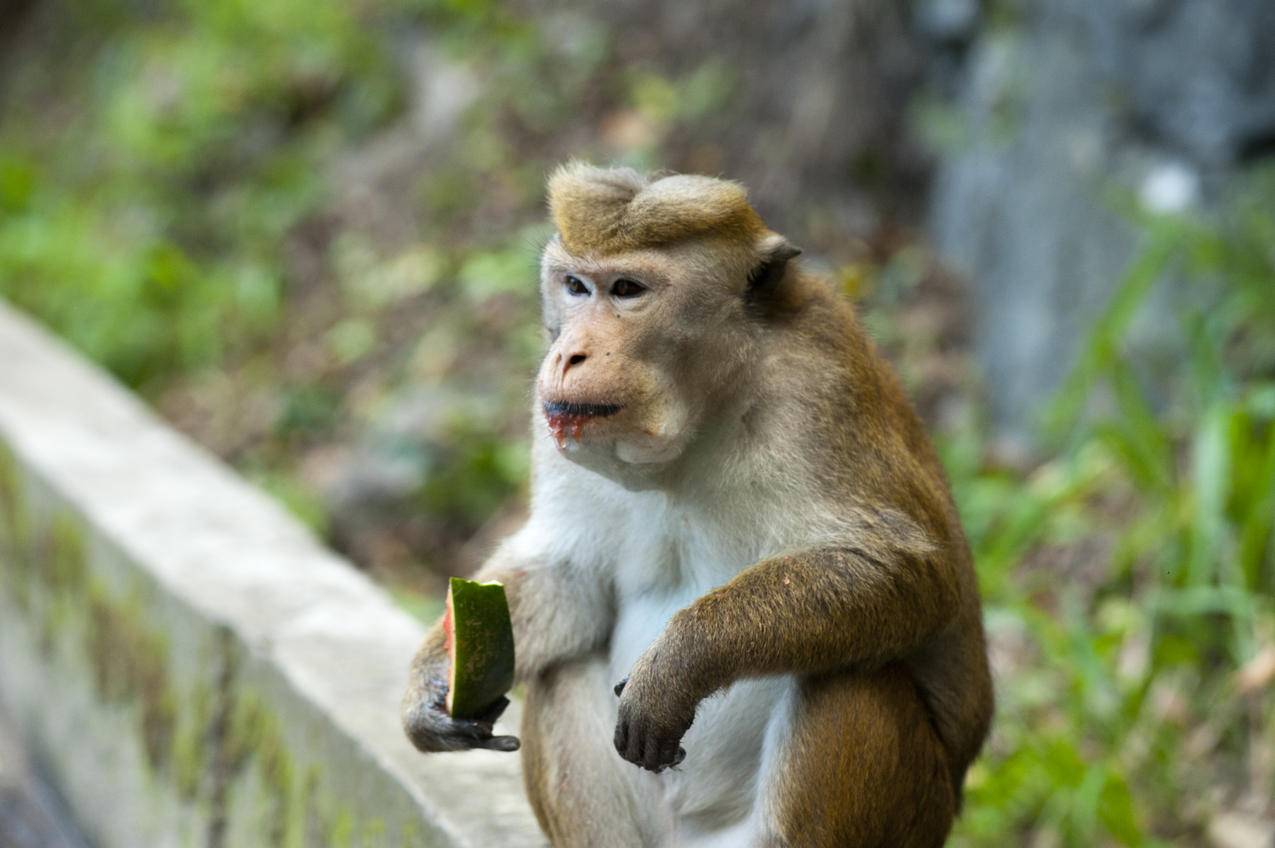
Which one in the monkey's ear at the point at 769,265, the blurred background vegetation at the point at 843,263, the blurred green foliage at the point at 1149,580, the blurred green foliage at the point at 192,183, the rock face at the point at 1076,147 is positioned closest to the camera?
the monkey's ear at the point at 769,265

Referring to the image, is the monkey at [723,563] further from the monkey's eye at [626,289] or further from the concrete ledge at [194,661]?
the concrete ledge at [194,661]

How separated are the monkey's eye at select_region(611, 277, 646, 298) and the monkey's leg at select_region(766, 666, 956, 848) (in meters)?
0.76

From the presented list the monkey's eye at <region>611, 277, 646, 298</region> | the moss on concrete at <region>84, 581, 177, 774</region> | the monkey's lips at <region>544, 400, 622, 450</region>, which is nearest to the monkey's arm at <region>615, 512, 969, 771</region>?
the monkey's lips at <region>544, 400, 622, 450</region>

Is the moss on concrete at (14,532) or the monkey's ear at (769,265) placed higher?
the monkey's ear at (769,265)

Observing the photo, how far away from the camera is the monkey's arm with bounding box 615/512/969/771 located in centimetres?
268

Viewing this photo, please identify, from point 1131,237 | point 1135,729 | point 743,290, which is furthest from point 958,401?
point 743,290

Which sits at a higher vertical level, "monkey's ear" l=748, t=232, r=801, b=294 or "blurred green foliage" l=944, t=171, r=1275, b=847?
"monkey's ear" l=748, t=232, r=801, b=294

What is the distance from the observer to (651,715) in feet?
8.84

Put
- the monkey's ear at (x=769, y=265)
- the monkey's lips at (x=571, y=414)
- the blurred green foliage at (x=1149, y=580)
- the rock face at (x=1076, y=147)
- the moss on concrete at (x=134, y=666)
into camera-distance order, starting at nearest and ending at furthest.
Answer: the monkey's lips at (x=571, y=414) → the monkey's ear at (x=769, y=265) → the moss on concrete at (x=134, y=666) → the blurred green foliage at (x=1149, y=580) → the rock face at (x=1076, y=147)

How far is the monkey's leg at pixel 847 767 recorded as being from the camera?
2748 mm

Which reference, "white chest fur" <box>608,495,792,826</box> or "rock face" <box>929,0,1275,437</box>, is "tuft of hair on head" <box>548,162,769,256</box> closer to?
"white chest fur" <box>608,495,792,826</box>

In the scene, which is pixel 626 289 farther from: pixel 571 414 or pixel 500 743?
pixel 500 743

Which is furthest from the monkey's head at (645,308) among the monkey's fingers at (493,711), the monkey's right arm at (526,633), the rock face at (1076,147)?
the rock face at (1076,147)

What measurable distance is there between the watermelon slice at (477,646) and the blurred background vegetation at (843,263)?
518mm
